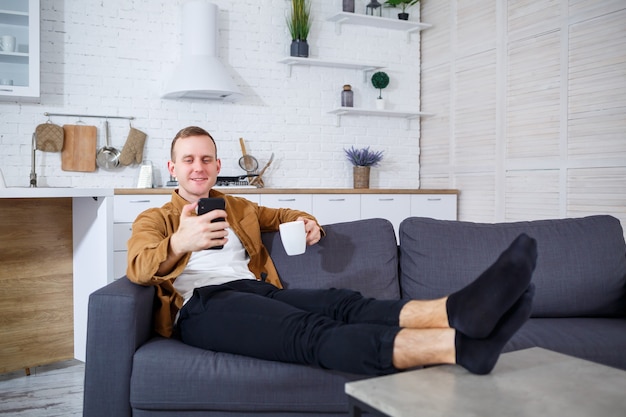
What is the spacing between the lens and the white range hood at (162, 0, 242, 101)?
4660 millimetres

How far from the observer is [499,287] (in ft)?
4.48

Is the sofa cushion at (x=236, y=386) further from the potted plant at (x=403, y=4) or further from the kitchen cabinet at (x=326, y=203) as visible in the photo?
the potted plant at (x=403, y=4)

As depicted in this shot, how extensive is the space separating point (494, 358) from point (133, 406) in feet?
3.61

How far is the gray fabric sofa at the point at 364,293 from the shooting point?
186cm

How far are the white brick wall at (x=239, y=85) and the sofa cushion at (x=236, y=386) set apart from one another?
3.16 metres

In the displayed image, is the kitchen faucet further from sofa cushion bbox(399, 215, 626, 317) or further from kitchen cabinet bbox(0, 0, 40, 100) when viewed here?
sofa cushion bbox(399, 215, 626, 317)

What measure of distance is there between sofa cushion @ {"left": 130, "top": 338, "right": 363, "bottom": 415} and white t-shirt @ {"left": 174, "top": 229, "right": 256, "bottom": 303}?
1.20 feet

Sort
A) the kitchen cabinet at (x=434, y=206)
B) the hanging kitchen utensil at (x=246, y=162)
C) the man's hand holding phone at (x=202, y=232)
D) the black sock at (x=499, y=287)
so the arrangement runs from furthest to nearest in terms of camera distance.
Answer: the kitchen cabinet at (x=434, y=206)
the hanging kitchen utensil at (x=246, y=162)
the man's hand holding phone at (x=202, y=232)
the black sock at (x=499, y=287)

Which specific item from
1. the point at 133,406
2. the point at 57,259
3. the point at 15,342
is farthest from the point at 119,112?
the point at 133,406

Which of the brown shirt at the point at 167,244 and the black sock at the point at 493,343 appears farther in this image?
the brown shirt at the point at 167,244

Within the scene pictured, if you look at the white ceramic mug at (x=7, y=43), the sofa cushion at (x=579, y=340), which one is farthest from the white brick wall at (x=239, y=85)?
the sofa cushion at (x=579, y=340)

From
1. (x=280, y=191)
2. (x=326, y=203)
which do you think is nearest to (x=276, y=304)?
(x=280, y=191)

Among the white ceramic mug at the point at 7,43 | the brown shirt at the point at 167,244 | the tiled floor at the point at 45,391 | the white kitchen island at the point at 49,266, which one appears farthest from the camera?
the white ceramic mug at the point at 7,43

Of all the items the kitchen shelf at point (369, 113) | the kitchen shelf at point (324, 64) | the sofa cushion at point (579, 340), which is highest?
the kitchen shelf at point (324, 64)
